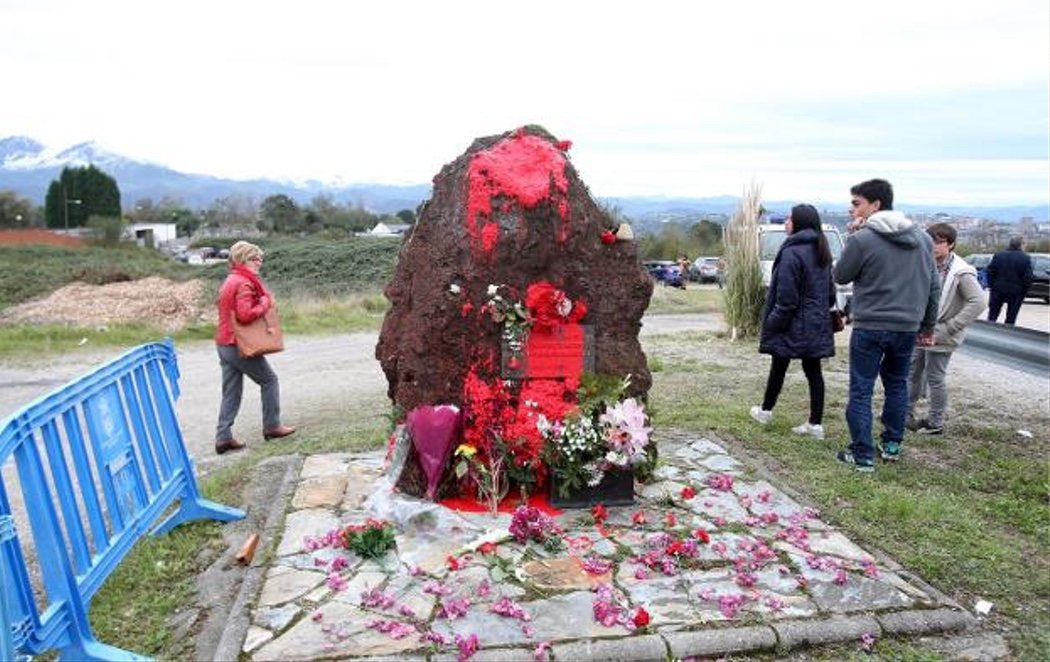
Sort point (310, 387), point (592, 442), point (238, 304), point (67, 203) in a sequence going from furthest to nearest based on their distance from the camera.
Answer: point (67, 203) → point (310, 387) → point (238, 304) → point (592, 442)

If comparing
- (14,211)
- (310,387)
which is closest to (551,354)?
(310,387)

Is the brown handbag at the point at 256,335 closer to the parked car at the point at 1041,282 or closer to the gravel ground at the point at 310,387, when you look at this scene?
the gravel ground at the point at 310,387

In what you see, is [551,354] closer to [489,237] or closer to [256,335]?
[489,237]

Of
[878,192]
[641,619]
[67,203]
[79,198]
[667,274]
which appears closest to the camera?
[641,619]

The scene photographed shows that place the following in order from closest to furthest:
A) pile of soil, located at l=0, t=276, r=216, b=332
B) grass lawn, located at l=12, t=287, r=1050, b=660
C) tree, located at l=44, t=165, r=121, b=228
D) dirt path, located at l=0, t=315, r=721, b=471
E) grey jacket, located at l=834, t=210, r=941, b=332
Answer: grass lawn, located at l=12, t=287, r=1050, b=660
grey jacket, located at l=834, t=210, r=941, b=332
dirt path, located at l=0, t=315, r=721, b=471
pile of soil, located at l=0, t=276, r=216, b=332
tree, located at l=44, t=165, r=121, b=228

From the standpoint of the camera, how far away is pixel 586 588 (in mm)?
4078

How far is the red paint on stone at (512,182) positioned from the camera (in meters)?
5.14

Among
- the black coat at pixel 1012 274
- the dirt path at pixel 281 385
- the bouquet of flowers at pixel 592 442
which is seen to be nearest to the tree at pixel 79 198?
the dirt path at pixel 281 385

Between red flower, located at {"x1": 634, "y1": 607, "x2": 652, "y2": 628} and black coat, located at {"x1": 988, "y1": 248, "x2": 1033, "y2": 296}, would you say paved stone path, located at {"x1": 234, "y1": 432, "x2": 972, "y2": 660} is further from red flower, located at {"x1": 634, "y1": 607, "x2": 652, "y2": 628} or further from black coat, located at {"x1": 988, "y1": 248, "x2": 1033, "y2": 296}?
black coat, located at {"x1": 988, "y1": 248, "x2": 1033, "y2": 296}

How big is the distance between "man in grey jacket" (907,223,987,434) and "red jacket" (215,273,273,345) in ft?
17.1

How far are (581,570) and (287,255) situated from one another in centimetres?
3999

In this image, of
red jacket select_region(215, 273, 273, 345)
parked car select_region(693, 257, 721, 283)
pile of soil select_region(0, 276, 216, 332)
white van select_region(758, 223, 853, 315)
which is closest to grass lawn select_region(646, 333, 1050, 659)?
red jacket select_region(215, 273, 273, 345)

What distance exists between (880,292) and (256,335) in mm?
4724

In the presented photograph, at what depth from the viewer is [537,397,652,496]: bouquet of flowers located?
5051mm
